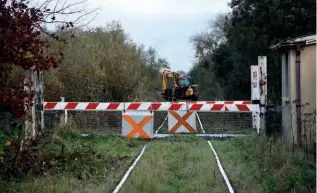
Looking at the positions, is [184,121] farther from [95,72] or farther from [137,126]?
[95,72]

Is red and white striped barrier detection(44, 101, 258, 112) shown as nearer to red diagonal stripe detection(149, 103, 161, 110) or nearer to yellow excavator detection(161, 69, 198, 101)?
red diagonal stripe detection(149, 103, 161, 110)

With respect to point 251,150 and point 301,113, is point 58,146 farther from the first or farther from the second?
point 301,113

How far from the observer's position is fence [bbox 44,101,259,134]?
50.3 ft

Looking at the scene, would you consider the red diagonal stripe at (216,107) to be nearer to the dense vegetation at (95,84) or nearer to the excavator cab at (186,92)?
the dense vegetation at (95,84)

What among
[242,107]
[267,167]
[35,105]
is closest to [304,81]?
[242,107]

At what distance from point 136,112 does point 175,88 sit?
2572 centimetres

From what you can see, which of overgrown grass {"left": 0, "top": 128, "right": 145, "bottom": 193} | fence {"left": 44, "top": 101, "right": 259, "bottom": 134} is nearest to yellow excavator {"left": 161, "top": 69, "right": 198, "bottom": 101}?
fence {"left": 44, "top": 101, "right": 259, "bottom": 134}

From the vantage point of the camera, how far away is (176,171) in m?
9.62

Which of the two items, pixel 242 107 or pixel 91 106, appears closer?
pixel 242 107

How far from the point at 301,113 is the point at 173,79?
28.6 metres

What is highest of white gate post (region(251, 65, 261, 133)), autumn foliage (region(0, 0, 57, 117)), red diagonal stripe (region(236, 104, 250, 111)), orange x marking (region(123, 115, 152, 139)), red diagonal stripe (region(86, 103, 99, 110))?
autumn foliage (region(0, 0, 57, 117))

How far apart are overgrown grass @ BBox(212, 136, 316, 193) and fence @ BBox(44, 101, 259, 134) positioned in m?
2.39

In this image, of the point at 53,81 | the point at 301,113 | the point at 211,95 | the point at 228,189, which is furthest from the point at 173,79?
the point at 228,189

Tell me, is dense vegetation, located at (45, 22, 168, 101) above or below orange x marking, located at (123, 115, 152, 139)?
above
